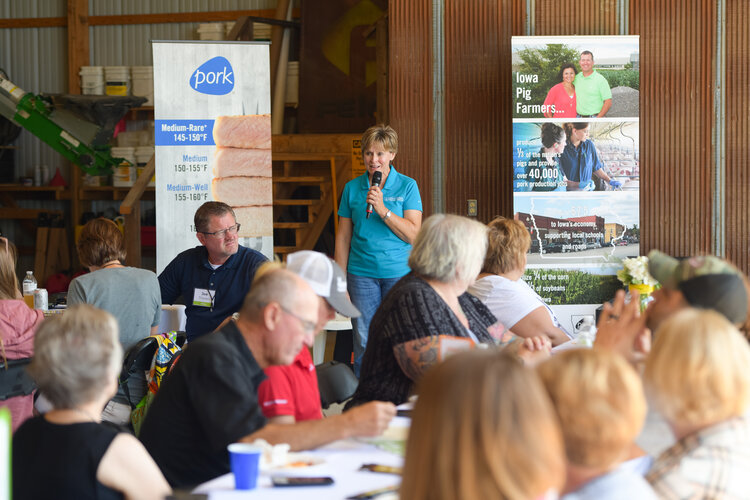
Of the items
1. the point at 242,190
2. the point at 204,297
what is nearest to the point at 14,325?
the point at 204,297

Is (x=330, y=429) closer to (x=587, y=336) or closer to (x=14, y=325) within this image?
(x=587, y=336)

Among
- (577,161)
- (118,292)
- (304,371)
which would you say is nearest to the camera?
(304,371)

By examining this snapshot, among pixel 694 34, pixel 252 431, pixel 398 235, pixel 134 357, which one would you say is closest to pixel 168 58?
pixel 398 235

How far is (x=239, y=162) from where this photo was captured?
6375 millimetres

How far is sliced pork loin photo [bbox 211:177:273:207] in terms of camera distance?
6.39 meters

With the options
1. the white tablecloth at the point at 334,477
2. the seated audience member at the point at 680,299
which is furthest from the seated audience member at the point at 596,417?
the seated audience member at the point at 680,299

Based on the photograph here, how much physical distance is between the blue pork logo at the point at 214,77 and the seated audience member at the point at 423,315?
3800mm

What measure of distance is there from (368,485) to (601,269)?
16.3ft

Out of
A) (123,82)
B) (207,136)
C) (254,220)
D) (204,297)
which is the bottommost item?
(204,297)

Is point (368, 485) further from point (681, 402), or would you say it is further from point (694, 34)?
point (694, 34)

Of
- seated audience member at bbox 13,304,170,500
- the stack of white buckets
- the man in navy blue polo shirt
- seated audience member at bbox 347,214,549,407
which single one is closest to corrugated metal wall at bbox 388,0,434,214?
the man in navy blue polo shirt

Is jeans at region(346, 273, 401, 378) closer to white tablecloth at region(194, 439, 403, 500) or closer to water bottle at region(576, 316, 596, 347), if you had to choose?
water bottle at region(576, 316, 596, 347)

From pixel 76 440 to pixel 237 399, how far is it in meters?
0.47

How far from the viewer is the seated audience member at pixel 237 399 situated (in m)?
2.23
